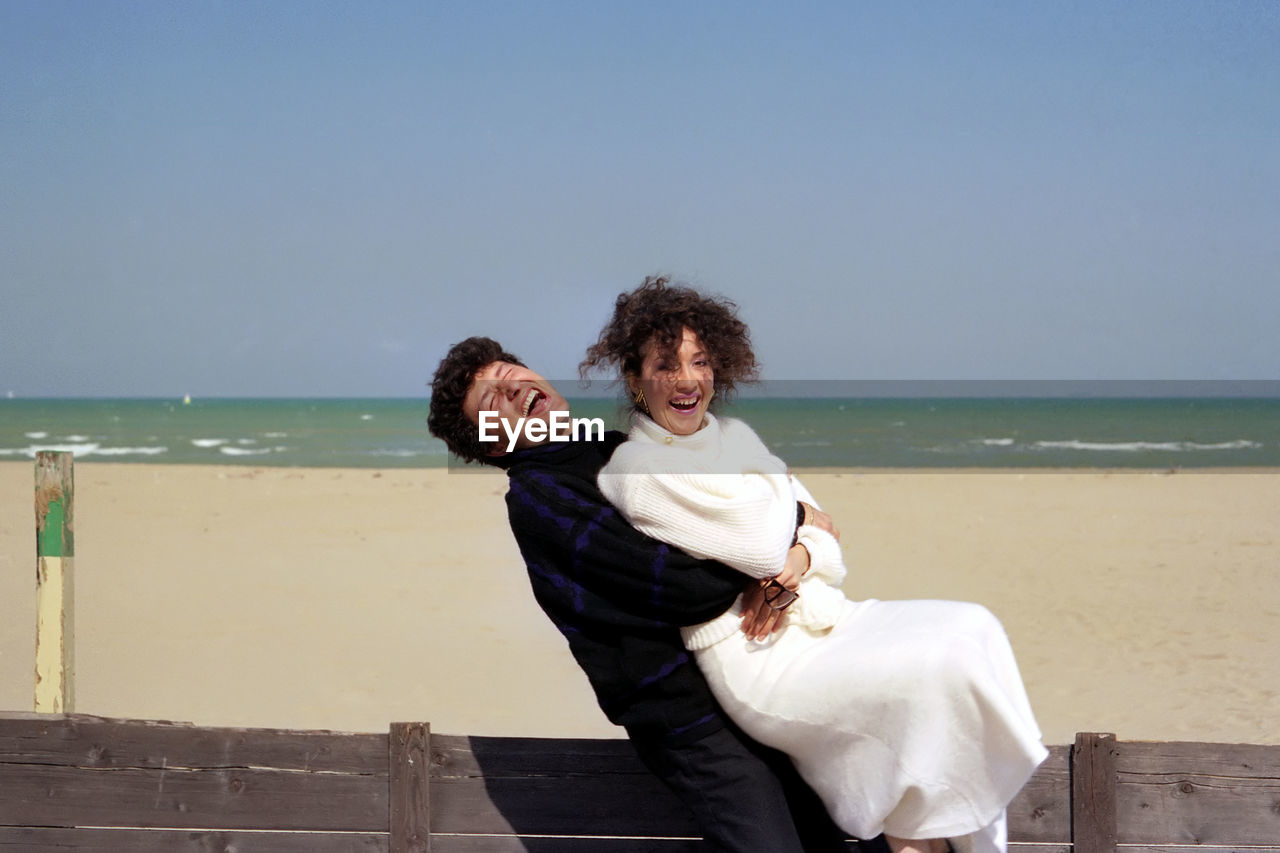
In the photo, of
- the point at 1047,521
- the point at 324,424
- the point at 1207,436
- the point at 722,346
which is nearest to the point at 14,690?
the point at 722,346

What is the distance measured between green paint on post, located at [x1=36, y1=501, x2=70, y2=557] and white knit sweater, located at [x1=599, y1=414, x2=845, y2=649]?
2.20 m

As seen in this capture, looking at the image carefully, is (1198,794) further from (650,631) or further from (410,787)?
(410,787)

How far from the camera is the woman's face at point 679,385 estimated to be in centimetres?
242

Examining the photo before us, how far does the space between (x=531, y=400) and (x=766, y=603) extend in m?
0.67

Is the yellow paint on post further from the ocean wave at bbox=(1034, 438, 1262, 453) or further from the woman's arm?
the ocean wave at bbox=(1034, 438, 1262, 453)

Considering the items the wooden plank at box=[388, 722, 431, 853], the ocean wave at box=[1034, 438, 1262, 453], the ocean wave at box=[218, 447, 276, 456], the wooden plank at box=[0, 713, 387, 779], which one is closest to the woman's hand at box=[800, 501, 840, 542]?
the wooden plank at box=[388, 722, 431, 853]

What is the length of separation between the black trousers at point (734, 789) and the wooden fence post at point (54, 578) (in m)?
2.28

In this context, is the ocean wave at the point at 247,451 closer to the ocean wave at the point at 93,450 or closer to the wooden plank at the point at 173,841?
the ocean wave at the point at 93,450

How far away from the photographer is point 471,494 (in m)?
17.1

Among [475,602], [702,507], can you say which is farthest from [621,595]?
[475,602]

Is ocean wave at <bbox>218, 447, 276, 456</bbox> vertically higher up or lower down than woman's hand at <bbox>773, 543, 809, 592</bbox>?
lower down

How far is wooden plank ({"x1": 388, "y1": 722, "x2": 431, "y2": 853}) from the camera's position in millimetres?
2912

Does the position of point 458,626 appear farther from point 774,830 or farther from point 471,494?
point 471,494

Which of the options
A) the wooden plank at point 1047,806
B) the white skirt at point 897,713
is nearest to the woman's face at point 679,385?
the white skirt at point 897,713
